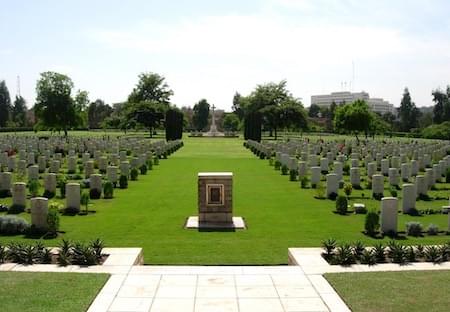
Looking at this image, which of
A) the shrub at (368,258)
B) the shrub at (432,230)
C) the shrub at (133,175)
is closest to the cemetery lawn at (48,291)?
the shrub at (368,258)

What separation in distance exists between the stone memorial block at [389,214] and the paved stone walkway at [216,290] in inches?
199

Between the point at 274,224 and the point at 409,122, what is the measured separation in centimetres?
10529

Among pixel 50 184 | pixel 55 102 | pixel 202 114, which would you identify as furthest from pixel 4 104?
pixel 50 184

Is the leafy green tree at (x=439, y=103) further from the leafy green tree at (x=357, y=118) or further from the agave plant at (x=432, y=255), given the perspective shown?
the agave plant at (x=432, y=255)

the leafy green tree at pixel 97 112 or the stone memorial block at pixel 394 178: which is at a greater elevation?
the leafy green tree at pixel 97 112

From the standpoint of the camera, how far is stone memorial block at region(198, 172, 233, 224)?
1495 centimetres

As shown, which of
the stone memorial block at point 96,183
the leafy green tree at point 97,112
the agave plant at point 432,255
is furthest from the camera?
the leafy green tree at point 97,112

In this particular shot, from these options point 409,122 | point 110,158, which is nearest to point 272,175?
point 110,158

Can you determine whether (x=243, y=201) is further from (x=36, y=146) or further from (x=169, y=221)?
(x=36, y=146)

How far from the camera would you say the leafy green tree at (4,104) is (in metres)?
111

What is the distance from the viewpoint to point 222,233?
13852 mm

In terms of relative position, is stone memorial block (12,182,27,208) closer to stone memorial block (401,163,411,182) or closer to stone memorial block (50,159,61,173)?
stone memorial block (50,159,61,173)

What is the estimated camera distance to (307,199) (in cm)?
1984

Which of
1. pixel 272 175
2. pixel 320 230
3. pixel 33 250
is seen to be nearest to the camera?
pixel 33 250
